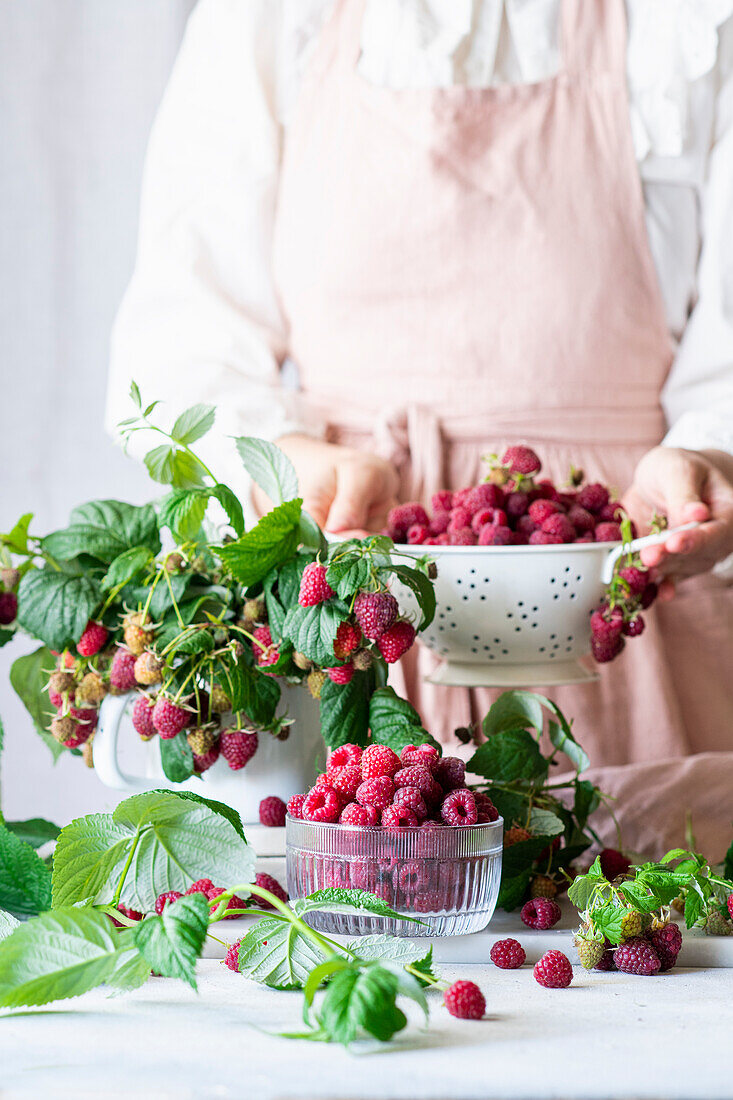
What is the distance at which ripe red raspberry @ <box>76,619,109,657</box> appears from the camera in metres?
0.61

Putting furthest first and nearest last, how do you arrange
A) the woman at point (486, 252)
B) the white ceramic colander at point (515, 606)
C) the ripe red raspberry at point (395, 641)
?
the woman at point (486, 252), the white ceramic colander at point (515, 606), the ripe red raspberry at point (395, 641)

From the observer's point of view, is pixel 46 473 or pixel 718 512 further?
pixel 46 473

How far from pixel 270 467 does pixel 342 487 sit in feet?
0.75

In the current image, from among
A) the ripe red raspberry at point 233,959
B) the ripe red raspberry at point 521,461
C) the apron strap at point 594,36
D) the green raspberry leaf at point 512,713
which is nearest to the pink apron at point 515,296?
the apron strap at point 594,36

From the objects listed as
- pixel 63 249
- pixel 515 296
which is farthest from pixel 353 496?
pixel 63 249

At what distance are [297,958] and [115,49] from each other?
145 centimetres

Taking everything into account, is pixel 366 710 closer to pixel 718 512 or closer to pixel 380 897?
pixel 380 897

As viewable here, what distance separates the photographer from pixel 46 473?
158 centimetres

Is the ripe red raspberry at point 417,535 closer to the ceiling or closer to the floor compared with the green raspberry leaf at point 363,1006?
closer to the ceiling

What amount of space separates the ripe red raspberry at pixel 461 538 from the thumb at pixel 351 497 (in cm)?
12

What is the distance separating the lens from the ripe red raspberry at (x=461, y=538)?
68 centimetres

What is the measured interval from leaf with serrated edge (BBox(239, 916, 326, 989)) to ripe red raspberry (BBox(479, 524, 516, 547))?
30 centimetres

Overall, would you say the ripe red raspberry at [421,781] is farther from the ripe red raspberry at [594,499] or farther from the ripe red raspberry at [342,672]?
the ripe red raspberry at [594,499]

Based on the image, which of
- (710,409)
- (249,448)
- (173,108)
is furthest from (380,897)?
(173,108)
